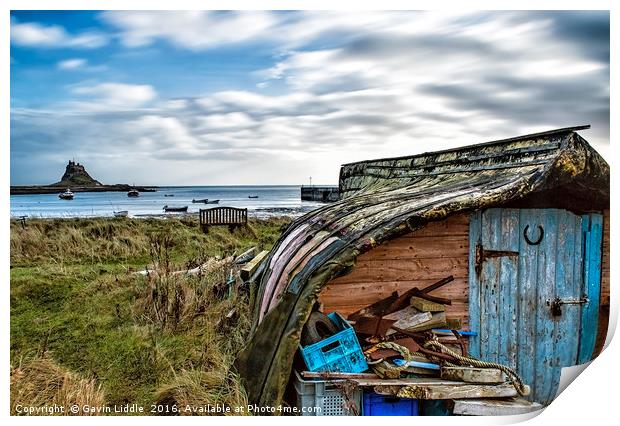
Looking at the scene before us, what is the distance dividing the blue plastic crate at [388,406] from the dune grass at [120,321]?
3.48 feet

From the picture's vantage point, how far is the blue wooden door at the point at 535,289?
517 cm

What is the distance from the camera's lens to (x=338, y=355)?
4.38 meters

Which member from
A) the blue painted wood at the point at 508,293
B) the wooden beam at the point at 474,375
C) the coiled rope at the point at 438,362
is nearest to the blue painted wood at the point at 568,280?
the blue painted wood at the point at 508,293

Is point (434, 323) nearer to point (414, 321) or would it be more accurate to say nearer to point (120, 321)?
point (414, 321)

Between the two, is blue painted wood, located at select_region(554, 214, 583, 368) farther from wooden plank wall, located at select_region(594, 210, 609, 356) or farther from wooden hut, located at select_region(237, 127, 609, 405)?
wooden plank wall, located at select_region(594, 210, 609, 356)

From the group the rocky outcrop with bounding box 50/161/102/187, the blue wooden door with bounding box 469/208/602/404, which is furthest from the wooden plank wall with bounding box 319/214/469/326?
the rocky outcrop with bounding box 50/161/102/187

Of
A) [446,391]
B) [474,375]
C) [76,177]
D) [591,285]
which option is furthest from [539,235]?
[76,177]

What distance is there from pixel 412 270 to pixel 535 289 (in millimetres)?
1234

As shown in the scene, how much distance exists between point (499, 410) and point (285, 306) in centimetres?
189

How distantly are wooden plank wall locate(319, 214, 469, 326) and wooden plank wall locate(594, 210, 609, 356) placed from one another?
4.56 feet

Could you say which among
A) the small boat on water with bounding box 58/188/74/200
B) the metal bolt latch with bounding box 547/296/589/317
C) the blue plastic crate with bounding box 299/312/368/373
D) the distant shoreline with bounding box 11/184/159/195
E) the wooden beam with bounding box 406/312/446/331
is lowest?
the blue plastic crate with bounding box 299/312/368/373

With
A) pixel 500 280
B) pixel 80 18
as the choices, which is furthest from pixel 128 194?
pixel 500 280

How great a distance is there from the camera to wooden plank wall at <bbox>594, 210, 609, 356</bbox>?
534 centimetres

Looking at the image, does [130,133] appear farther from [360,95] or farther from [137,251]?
[137,251]
